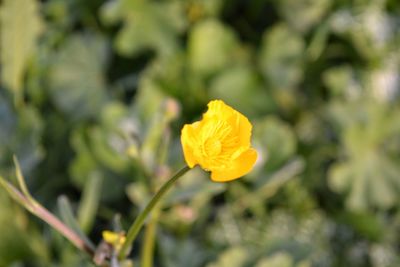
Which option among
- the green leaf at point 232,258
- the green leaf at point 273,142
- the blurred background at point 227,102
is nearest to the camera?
the green leaf at point 232,258

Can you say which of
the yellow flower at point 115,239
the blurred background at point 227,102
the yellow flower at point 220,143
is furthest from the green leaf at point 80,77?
the yellow flower at point 220,143

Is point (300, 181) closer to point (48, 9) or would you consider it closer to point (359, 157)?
point (359, 157)

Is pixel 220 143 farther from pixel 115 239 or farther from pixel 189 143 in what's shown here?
pixel 115 239

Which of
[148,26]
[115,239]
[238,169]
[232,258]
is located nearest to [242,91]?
[148,26]

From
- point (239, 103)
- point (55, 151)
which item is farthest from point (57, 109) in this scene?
point (239, 103)

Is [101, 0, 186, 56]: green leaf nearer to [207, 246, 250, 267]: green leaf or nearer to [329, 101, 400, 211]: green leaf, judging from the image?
[329, 101, 400, 211]: green leaf

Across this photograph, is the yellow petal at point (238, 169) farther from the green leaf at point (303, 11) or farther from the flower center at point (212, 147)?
the green leaf at point (303, 11)
